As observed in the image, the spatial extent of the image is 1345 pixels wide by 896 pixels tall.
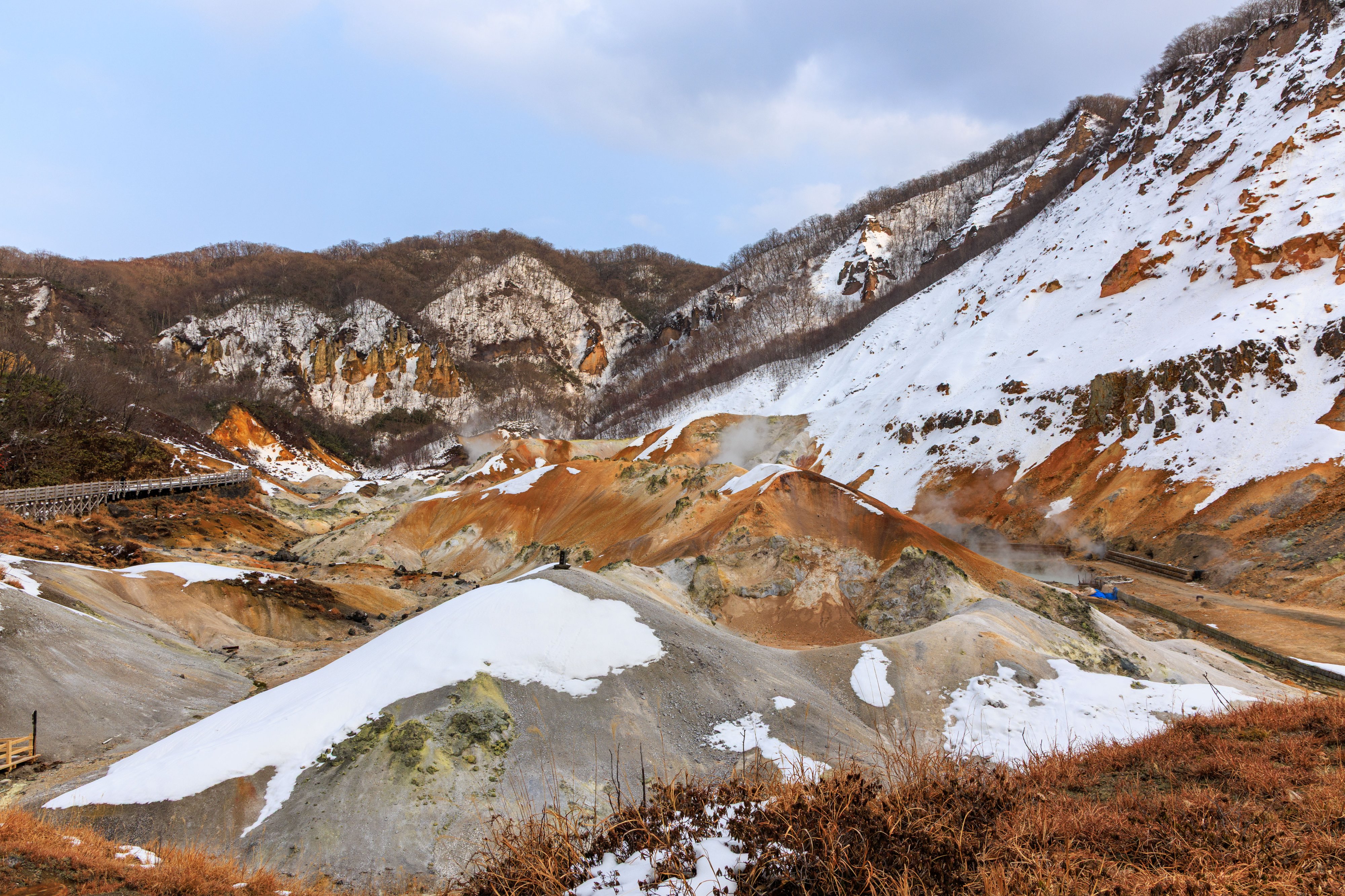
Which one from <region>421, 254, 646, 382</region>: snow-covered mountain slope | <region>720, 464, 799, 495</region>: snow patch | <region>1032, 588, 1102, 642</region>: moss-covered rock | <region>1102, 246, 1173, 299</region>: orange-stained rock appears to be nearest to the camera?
<region>1032, 588, 1102, 642</region>: moss-covered rock

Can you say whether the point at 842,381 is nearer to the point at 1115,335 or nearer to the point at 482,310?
the point at 1115,335

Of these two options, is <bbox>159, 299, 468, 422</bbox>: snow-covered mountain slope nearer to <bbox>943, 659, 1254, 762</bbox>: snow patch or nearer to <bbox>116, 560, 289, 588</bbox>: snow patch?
<bbox>116, 560, 289, 588</bbox>: snow patch

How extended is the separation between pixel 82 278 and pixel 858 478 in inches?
6231

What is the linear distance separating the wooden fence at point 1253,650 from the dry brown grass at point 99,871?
27.9m

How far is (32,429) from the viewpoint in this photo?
49.5 metres

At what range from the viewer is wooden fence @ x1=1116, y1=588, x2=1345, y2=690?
783 inches

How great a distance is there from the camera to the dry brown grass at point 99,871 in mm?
5930

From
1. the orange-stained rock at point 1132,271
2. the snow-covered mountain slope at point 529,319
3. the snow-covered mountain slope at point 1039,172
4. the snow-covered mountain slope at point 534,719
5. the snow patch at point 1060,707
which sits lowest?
the snow patch at point 1060,707

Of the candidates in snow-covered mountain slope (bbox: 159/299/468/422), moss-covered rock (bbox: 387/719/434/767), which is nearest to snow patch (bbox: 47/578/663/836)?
moss-covered rock (bbox: 387/719/434/767)

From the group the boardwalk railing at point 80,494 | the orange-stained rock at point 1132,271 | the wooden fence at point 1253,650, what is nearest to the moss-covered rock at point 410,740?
the wooden fence at point 1253,650

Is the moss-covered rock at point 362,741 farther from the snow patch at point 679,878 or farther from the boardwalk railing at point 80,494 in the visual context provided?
the boardwalk railing at point 80,494

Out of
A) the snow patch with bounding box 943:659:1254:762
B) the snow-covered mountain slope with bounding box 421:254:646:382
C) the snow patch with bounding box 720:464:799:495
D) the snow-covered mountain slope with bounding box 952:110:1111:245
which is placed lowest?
the snow patch with bounding box 943:659:1254:762

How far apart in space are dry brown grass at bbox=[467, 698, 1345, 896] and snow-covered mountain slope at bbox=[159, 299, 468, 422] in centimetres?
12981

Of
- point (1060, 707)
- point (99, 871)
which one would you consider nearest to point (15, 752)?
point (99, 871)
